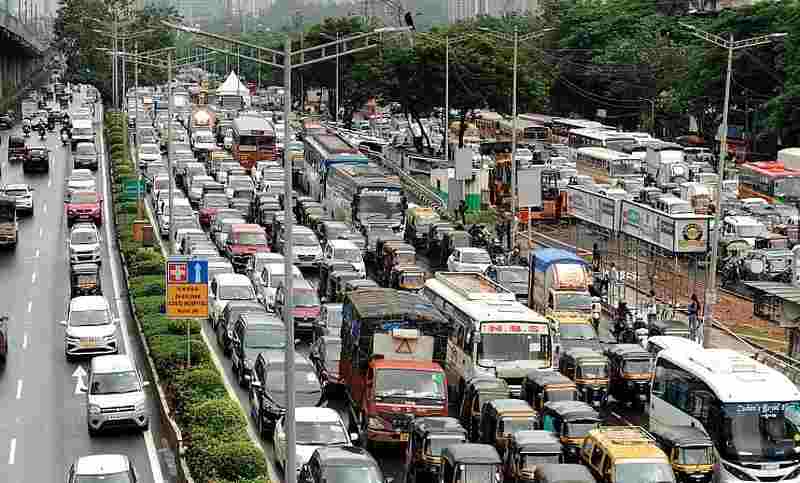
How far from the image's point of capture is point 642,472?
23.7 meters

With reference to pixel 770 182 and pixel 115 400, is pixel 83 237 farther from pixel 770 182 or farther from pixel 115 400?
pixel 770 182

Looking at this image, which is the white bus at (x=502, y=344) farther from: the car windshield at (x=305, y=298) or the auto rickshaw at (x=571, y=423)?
the car windshield at (x=305, y=298)

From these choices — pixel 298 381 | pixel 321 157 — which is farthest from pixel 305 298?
pixel 321 157

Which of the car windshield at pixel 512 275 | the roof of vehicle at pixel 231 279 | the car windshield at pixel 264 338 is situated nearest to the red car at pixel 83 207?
the roof of vehicle at pixel 231 279

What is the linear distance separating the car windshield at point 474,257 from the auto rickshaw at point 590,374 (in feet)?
52.2

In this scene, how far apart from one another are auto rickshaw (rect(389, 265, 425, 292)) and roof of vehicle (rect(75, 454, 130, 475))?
2111 centimetres

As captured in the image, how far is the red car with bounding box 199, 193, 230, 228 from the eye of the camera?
60.1 meters

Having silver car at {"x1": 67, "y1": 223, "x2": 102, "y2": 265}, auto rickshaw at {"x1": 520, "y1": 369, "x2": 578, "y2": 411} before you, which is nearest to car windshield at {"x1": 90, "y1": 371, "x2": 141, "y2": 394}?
auto rickshaw at {"x1": 520, "y1": 369, "x2": 578, "y2": 411}

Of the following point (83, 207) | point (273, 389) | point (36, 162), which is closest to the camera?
point (273, 389)

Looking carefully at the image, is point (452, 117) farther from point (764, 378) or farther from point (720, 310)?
→ point (764, 378)

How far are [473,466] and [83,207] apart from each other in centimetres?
3968

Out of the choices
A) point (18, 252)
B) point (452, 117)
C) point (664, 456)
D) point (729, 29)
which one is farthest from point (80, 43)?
point (664, 456)

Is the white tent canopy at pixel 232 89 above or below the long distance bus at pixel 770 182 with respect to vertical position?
above

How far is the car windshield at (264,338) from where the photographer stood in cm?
3444
